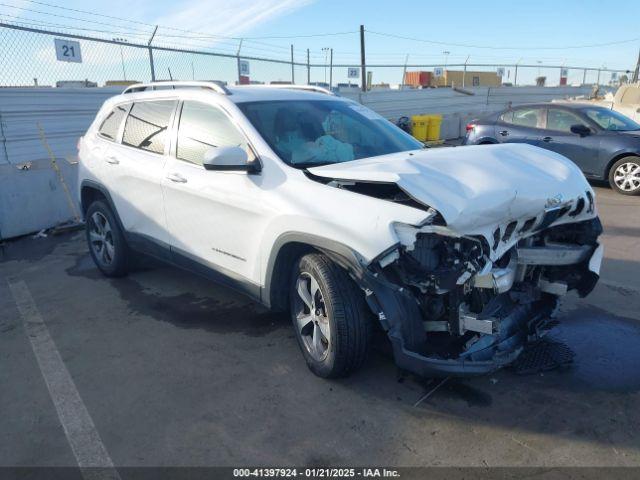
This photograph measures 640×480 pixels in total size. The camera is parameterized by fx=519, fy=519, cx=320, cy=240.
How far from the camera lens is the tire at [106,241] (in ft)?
17.4

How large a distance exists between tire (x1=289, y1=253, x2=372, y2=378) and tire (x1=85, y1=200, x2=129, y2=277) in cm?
259

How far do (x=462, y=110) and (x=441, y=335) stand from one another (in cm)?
2021

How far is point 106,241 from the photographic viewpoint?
5551 millimetres

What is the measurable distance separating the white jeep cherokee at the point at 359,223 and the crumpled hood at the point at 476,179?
0.01m

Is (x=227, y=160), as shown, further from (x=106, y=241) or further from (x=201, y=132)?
(x=106, y=241)

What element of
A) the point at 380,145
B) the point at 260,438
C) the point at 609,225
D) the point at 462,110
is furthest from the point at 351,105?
the point at 462,110

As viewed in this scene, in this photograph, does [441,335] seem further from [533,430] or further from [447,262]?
[533,430]

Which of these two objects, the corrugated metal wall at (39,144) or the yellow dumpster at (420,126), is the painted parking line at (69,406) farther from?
the yellow dumpster at (420,126)

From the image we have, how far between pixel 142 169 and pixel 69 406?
2208 millimetres

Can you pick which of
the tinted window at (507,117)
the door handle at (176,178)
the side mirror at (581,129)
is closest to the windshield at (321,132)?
the door handle at (176,178)

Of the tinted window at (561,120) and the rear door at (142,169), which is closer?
the rear door at (142,169)

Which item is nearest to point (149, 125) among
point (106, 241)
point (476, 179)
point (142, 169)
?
point (142, 169)

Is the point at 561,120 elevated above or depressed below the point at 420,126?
above

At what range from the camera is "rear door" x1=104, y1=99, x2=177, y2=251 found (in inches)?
179
